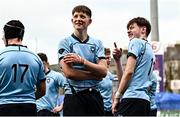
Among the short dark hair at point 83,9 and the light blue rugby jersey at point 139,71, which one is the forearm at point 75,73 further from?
the light blue rugby jersey at point 139,71

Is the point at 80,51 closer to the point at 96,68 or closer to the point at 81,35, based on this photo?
the point at 81,35

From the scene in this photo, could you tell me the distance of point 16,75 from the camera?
6.76 metres

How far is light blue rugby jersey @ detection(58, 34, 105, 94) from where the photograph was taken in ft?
23.0

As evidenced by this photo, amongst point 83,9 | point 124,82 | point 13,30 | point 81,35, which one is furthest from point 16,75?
point 124,82

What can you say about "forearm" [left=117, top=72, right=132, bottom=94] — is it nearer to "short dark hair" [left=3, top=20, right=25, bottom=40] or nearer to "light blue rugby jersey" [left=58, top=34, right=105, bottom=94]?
"light blue rugby jersey" [left=58, top=34, right=105, bottom=94]

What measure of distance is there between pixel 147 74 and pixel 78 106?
50.7 inches

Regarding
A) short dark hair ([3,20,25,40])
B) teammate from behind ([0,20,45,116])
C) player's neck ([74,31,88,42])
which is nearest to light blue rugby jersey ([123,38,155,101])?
player's neck ([74,31,88,42])

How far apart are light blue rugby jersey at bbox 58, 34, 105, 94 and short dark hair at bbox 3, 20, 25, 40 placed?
514mm

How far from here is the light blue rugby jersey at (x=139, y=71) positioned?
7.62m

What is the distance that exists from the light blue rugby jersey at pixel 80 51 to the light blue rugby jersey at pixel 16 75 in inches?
17.1

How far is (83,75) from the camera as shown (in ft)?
22.8

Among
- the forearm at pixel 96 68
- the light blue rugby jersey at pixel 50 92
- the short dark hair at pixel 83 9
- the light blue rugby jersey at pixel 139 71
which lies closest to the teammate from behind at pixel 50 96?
the light blue rugby jersey at pixel 50 92

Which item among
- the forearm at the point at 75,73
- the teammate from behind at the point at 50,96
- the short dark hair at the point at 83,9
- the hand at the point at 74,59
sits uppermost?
the short dark hair at the point at 83,9

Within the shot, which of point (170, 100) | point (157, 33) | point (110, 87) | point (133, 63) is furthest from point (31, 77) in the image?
point (170, 100)
